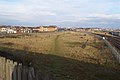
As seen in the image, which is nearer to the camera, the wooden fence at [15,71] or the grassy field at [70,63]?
the wooden fence at [15,71]

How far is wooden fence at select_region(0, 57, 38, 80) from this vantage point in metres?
6.28

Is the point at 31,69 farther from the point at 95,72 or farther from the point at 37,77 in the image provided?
the point at 95,72

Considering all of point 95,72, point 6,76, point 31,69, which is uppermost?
point 31,69

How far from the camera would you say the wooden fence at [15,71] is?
6.28m

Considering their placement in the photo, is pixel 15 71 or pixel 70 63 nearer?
pixel 15 71

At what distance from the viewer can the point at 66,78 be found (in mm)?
14289

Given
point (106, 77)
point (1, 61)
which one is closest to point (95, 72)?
point (106, 77)

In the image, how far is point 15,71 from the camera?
6.92m

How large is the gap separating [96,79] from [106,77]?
100 cm

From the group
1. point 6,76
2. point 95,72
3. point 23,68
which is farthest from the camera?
point 95,72

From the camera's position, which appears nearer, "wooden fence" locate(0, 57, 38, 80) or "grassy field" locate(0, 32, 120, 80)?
"wooden fence" locate(0, 57, 38, 80)

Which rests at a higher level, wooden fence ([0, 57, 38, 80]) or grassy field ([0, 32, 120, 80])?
wooden fence ([0, 57, 38, 80])

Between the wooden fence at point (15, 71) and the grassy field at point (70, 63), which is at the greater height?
the wooden fence at point (15, 71)

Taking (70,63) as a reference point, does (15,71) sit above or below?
above
